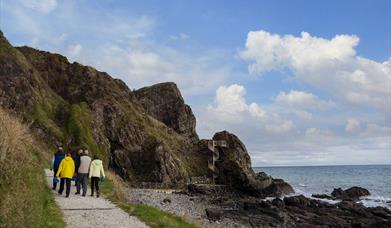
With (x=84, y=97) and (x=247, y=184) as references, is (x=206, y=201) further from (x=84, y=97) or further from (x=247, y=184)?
(x=84, y=97)

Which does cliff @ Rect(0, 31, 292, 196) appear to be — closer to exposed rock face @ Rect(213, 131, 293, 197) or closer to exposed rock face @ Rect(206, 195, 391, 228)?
exposed rock face @ Rect(213, 131, 293, 197)

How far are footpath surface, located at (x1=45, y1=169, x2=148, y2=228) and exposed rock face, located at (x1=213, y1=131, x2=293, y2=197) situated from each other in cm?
4792

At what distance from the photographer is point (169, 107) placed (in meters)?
101

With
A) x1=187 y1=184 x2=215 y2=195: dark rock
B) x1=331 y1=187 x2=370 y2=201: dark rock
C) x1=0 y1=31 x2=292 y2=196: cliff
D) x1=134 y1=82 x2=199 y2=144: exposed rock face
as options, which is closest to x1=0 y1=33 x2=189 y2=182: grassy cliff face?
x1=0 y1=31 x2=292 y2=196: cliff

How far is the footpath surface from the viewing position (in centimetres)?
1489

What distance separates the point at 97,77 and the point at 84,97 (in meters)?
7.03

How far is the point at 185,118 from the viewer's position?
98938 millimetres

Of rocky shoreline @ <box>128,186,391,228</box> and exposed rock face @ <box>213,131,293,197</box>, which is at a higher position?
exposed rock face @ <box>213,131,293,197</box>

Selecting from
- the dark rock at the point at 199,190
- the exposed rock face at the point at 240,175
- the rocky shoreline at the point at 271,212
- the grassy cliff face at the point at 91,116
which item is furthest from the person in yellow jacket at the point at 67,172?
the exposed rock face at the point at 240,175

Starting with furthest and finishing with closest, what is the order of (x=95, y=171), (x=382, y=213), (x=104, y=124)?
(x=104, y=124)
(x=382, y=213)
(x=95, y=171)

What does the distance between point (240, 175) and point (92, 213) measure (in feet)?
181

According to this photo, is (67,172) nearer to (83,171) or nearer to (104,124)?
(83,171)

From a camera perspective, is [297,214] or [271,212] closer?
[271,212]

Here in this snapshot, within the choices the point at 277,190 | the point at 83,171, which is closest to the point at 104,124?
the point at 277,190
